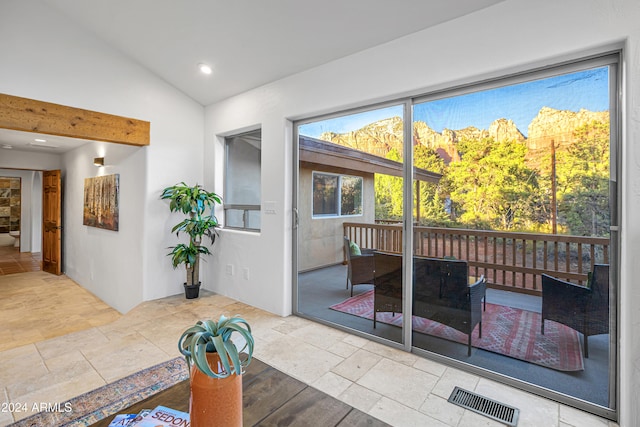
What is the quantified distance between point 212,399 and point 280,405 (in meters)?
0.36

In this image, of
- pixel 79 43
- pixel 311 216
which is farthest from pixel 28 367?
pixel 79 43

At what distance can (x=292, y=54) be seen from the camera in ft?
10.5

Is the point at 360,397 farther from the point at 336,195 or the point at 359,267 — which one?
the point at 336,195

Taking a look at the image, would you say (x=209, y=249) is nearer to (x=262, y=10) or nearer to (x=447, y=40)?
(x=262, y=10)

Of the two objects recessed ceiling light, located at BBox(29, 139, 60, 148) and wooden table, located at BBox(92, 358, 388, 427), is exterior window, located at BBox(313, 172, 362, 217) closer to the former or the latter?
wooden table, located at BBox(92, 358, 388, 427)

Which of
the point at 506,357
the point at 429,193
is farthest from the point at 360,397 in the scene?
the point at 429,193

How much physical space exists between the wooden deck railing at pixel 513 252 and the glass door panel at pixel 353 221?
21 centimetres

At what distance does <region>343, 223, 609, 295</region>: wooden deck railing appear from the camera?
2062mm

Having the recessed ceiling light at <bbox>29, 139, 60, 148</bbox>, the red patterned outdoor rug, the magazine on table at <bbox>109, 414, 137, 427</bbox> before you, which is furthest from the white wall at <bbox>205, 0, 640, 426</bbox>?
the recessed ceiling light at <bbox>29, 139, 60, 148</bbox>

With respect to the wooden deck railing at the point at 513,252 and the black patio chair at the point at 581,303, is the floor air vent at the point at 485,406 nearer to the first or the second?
the black patio chair at the point at 581,303

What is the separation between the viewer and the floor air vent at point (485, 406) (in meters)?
1.92

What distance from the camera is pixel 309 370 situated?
8.10 feet

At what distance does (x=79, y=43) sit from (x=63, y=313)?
3602 mm

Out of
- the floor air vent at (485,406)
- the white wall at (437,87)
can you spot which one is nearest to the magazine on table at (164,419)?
the floor air vent at (485,406)
